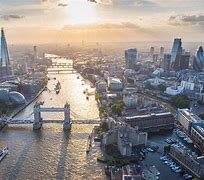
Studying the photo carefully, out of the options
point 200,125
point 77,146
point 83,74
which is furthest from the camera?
point 83,74

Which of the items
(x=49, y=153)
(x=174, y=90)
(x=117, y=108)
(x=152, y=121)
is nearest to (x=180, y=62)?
(x=174, y=90)

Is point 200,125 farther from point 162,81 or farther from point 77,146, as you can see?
point 162,81

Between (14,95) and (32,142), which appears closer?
(32,142)

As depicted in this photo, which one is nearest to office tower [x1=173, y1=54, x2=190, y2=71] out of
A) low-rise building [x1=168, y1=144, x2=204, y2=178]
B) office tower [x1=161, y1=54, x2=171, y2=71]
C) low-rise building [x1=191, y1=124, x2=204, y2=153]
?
office tower [x1=161, y1=54, x2=171, y2=71]

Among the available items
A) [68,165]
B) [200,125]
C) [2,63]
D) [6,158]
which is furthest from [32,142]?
[2,63]

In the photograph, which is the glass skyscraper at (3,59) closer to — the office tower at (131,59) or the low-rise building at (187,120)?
the office tower at (131,59)

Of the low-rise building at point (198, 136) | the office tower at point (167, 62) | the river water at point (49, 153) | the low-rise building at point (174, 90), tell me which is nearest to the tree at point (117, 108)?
the river water at point (49, 153)
